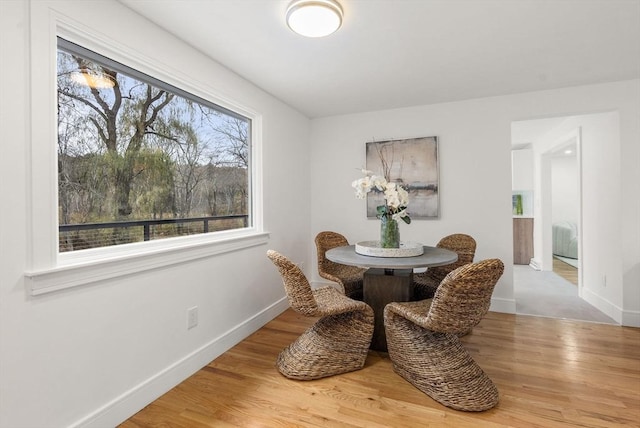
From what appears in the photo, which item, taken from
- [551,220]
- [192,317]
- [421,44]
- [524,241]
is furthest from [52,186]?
[524,241]

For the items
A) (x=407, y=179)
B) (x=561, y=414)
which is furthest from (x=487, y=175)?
(x=561, y=414)

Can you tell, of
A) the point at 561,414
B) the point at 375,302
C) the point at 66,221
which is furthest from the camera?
the point at 375,302

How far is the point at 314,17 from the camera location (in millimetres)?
1811

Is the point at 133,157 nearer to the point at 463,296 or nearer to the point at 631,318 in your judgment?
the point at 463,296

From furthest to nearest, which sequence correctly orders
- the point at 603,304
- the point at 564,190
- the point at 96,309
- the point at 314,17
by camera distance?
the point at 564,190 < the point at 603,304 < the point at 314,17 < the point at 96,309

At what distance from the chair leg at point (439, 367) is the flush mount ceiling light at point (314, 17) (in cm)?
187

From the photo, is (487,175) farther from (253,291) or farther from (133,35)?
(133,35)

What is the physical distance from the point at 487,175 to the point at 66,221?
367 cm

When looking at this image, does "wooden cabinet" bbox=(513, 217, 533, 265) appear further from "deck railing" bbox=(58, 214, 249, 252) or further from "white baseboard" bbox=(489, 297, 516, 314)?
"deck railing" bbox=(58, 214, 249, 252)

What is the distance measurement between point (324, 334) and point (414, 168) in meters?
2.29

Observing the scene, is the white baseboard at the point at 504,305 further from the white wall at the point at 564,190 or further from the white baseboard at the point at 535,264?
the white wall at the point at 564,190

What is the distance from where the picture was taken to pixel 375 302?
258 cm

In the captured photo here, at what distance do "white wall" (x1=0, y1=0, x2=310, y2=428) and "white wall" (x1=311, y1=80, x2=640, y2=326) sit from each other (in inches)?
60.9

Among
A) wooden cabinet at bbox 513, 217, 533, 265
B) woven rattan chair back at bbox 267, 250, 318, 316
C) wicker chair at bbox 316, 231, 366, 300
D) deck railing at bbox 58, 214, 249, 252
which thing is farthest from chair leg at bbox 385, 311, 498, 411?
wooden cabinet at bbox 513, 217, 533, 265
